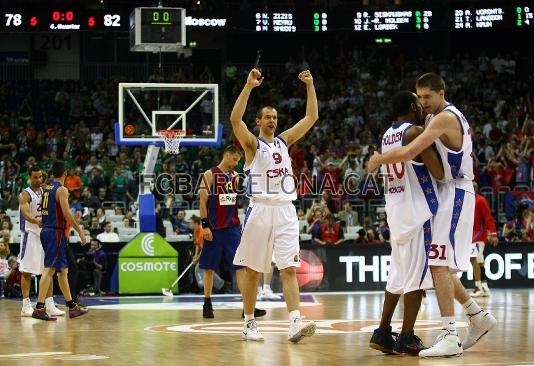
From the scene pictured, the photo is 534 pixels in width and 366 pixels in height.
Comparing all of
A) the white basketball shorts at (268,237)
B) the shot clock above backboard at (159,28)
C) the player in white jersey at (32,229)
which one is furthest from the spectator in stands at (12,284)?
the white basketball shorts at (268,237)

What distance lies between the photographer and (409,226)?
8648 mm

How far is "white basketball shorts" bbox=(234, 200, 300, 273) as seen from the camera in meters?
10.1

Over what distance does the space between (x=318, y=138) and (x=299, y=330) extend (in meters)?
19.7

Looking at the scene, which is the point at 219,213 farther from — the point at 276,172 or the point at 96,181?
the point at 96,181

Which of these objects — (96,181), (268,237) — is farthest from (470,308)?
(96,181)

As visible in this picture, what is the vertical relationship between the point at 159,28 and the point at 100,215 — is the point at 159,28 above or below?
above

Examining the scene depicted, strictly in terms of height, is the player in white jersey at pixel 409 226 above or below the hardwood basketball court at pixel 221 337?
above

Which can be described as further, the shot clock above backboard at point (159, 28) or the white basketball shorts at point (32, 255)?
the shot clock above backboard at point (159, 28)

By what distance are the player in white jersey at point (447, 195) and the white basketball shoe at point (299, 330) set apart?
138 cm

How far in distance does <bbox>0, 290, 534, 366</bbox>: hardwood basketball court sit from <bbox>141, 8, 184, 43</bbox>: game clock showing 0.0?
19.4ft

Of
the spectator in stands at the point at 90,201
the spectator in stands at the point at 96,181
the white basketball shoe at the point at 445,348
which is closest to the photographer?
the white basketball shoe at the point at 445,348

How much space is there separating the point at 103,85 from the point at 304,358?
24.8m

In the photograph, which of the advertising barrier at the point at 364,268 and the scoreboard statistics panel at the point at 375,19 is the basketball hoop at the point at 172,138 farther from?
the scoreboard statistics panel at the point at 375,19

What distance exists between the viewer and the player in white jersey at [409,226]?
8625 mm
